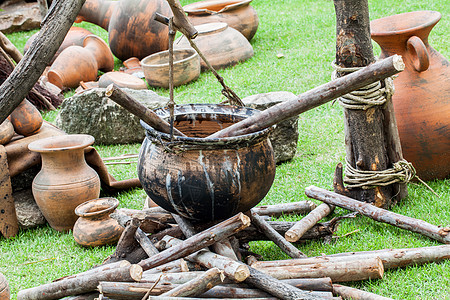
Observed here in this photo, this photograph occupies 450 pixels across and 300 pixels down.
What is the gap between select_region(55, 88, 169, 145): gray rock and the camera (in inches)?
252

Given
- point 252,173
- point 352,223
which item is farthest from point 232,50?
point 252,173

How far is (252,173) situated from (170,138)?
1.86 feet

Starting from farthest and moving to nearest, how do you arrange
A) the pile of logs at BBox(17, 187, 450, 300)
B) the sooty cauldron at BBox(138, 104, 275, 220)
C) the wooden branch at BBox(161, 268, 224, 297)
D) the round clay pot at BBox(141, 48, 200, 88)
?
the round clay pot at BBox(141, 48, 200, 88) < the sooty cauldron at BBox(138, 104, 275, 220) < the pile of logs at BBox(17, 187, 450, 300) < the wooden branch at BBox(161, 268, 224, 297)

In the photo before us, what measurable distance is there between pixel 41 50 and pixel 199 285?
1.68 metres

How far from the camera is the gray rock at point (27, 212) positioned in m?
4.54

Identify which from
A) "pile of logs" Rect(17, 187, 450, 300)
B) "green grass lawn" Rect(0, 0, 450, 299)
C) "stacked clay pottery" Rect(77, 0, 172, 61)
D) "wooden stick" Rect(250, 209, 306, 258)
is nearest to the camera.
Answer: "pile of logs" Rect(17, 187, 450, 300)

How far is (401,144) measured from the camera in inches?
177

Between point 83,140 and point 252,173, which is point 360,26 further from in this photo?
point 83,140

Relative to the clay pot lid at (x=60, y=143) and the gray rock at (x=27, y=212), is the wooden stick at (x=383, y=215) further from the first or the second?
the gray rock at (x=27, y=212)

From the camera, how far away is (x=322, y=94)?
306cm

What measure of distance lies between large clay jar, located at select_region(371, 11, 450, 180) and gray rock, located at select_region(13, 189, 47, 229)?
3.38m

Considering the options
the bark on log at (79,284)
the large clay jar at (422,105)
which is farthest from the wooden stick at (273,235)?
the large clay jar at (422,105)

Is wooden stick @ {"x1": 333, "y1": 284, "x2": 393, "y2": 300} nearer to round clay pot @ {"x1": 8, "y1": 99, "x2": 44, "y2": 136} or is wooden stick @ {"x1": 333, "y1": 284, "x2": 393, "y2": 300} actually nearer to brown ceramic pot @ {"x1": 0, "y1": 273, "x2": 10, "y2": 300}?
brown ceramic pot @ {"x1": 0, "y1": 273, "x2": 10, "y2": 300}

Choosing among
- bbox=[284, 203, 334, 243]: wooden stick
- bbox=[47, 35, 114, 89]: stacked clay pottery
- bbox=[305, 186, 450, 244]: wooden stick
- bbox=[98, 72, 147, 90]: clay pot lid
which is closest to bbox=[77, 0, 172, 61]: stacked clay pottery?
bbox=[47, 35, 114, 89]: stacked clay pottery
